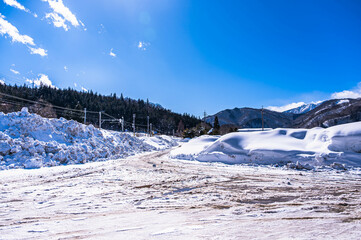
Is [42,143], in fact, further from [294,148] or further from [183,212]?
[294,148]

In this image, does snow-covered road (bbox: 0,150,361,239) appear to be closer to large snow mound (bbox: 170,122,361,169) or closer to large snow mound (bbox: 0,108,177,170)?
large snow mound (bbox: 170,122,361,169)

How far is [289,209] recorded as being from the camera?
3.46 meters

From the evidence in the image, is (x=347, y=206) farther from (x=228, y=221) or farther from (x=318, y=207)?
(x=228, y=221)

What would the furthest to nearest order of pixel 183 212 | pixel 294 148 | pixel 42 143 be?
1. pixel 42 143
2. pixel 294 148
3. pixel 183 212

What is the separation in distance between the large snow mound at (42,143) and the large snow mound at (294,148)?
779cm

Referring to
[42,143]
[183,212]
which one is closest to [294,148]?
[183,212]

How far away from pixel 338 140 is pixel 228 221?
36.5 ft

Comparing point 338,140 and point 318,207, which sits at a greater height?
point 338,140

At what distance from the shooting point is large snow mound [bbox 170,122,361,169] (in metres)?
9.42

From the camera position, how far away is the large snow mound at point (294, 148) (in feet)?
30.9

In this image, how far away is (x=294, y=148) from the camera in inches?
448

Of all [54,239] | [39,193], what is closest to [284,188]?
[54,239]

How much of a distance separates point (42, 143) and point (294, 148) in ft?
51.6

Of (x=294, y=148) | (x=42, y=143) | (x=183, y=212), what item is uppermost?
(x=42, y=143)
